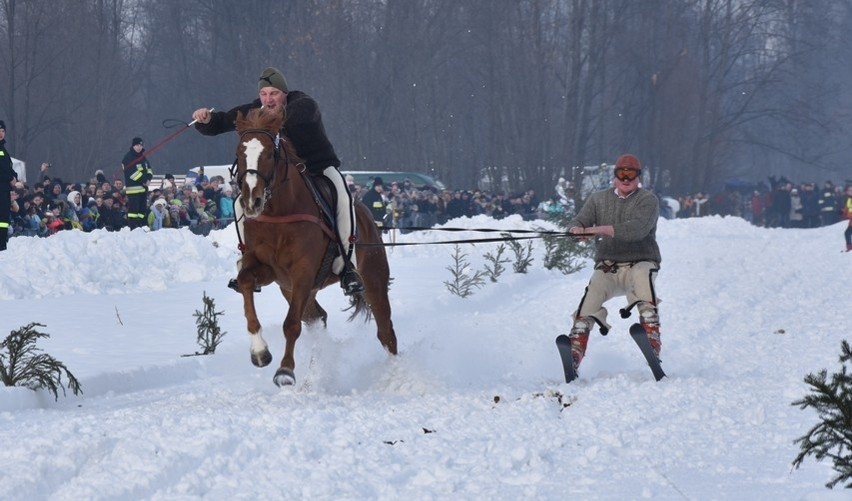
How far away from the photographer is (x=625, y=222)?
1091 cm

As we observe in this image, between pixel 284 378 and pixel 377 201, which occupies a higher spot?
pixel 377 201

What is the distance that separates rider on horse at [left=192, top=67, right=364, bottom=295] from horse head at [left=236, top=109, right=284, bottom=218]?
1.21 ft

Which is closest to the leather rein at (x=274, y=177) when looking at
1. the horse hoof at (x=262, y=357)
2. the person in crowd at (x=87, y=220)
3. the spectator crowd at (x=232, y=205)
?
the horse hoof at (x=262, y=357)

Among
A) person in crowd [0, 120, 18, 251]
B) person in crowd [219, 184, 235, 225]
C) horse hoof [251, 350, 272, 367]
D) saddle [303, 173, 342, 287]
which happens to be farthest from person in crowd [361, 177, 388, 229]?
horse hoof [251, 350, 272, 367]

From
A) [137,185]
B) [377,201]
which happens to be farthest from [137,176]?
[377,201]

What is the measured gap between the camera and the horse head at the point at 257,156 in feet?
31.9

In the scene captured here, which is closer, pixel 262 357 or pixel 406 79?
pixel 262 357

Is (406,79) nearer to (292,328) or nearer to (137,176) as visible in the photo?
(137,176)

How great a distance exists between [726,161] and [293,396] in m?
64.0

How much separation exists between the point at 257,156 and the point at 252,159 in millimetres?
45

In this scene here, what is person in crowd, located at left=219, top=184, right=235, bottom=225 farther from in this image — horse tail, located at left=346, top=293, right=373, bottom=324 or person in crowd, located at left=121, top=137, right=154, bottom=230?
horse tail, located at left=346, top=293, right=373, bottom=324

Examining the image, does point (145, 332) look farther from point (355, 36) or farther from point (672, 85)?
point (672, 85)

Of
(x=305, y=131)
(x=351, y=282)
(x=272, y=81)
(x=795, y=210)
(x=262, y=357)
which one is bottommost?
(x=795, y=210)

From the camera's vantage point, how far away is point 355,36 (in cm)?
5328
